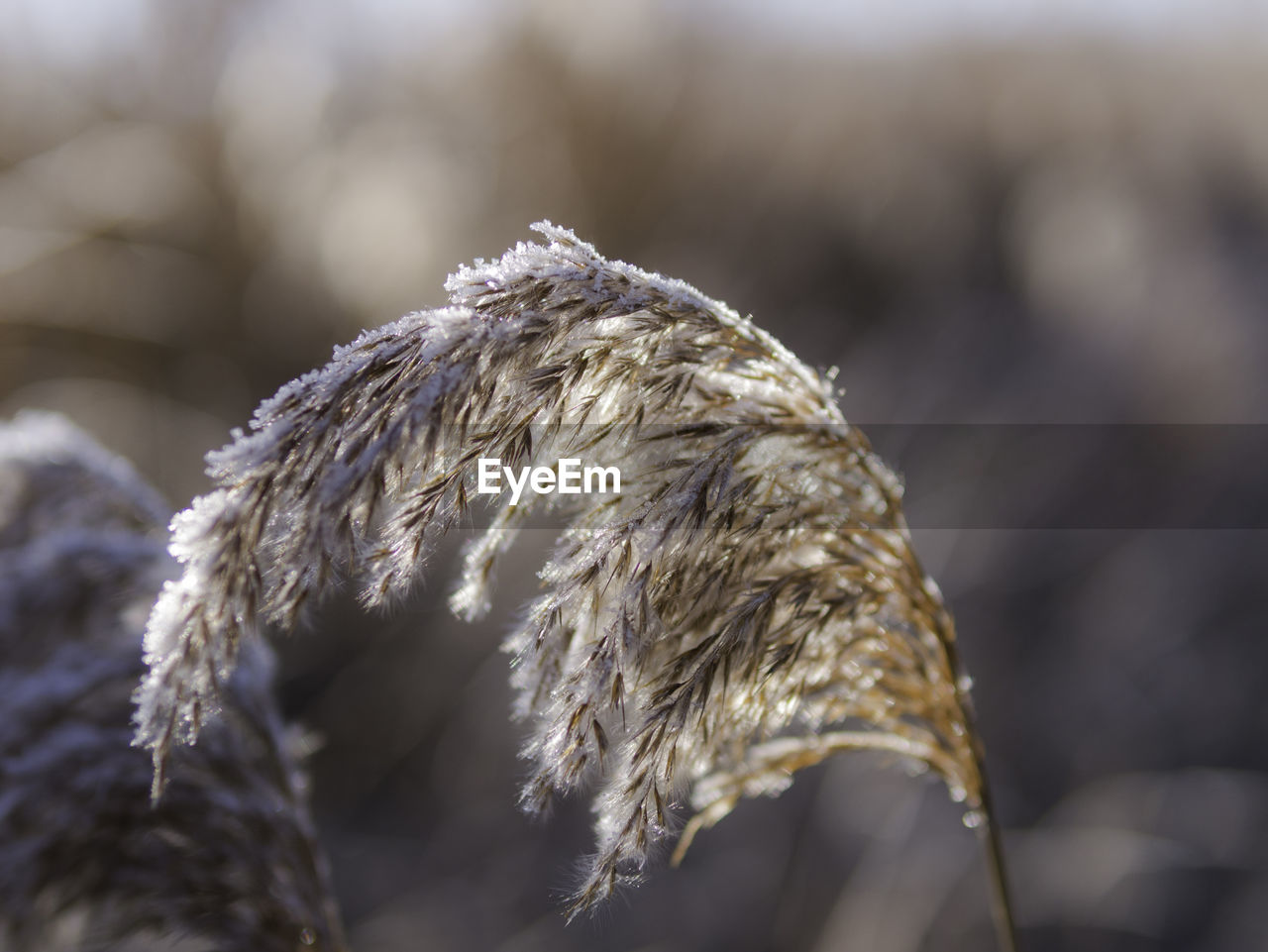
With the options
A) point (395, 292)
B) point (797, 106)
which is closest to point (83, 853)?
point (395, 292)

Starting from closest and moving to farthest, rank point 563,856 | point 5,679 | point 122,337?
point 5,679, point 563,856, point 122,337

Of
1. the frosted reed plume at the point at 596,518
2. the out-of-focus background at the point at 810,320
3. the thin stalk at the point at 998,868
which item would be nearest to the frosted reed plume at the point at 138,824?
the frosted reed plume at the point at 596,518

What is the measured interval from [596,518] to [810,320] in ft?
14.9

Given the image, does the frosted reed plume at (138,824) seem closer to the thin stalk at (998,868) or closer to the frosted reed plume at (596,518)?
the frosted reed plume at (596,518)

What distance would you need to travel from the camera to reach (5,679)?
5.49 feet

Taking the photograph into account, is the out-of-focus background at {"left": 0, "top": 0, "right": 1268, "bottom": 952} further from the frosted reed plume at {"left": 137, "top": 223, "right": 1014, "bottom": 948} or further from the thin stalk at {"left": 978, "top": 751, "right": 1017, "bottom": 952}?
the frosted reed plume at {"left": 137, "top": 223, "right": 1014, "bottom": 948}

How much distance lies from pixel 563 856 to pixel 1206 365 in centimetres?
405

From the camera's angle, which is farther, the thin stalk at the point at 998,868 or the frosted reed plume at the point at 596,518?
the thin stalk at the point at 998,868

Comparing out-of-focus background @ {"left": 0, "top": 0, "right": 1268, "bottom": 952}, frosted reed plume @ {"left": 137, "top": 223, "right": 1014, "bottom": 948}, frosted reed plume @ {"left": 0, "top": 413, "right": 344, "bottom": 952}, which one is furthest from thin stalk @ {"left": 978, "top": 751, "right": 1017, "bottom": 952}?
out-of-focus background @ {"left": 0, "top": 0, "right": 1268, "bottom": 952}

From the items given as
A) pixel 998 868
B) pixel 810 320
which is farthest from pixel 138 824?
pixel 810 320

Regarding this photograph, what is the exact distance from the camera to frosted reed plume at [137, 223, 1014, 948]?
901 mm

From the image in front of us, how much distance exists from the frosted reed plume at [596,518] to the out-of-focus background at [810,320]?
8.36ft

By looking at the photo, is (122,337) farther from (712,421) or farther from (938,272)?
(712,421)

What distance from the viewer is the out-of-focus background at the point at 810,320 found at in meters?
3.50
